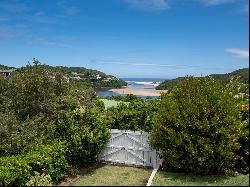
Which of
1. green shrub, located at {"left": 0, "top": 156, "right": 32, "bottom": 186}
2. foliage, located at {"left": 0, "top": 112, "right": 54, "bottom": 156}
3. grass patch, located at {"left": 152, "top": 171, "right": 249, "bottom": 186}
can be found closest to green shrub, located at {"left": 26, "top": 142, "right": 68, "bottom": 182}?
green shrub, located at {"left": 0, "top": 156, "right": 32, "bottom": 186}

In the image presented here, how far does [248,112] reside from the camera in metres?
15.7

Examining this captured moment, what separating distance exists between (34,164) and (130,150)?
14.2 feet

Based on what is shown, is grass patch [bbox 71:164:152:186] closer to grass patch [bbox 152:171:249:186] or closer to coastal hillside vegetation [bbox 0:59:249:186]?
grass patch [bbox 152:171:249:186]

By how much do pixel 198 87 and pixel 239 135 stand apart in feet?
7.48

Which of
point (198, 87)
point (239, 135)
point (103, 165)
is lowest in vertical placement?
point (103, 165)

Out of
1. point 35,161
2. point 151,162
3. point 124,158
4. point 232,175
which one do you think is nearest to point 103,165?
point 124,158

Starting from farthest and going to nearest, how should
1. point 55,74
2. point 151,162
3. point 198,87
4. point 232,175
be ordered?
point 55,74
point 151,162
point 198,87
point 232,175

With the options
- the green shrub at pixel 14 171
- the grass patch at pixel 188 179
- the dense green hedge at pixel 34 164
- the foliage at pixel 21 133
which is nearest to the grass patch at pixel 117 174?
the grass patch at pixel 188 179

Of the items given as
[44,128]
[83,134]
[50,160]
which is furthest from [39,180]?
[44,128]

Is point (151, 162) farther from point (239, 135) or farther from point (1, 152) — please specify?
point (1, 152)

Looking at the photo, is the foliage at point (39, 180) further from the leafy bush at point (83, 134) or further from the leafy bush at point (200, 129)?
the leafy bush at point (200, 129)

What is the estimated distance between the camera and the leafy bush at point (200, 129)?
14.7 meters

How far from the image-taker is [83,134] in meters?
18.1

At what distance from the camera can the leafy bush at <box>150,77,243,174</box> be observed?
1474 cm
